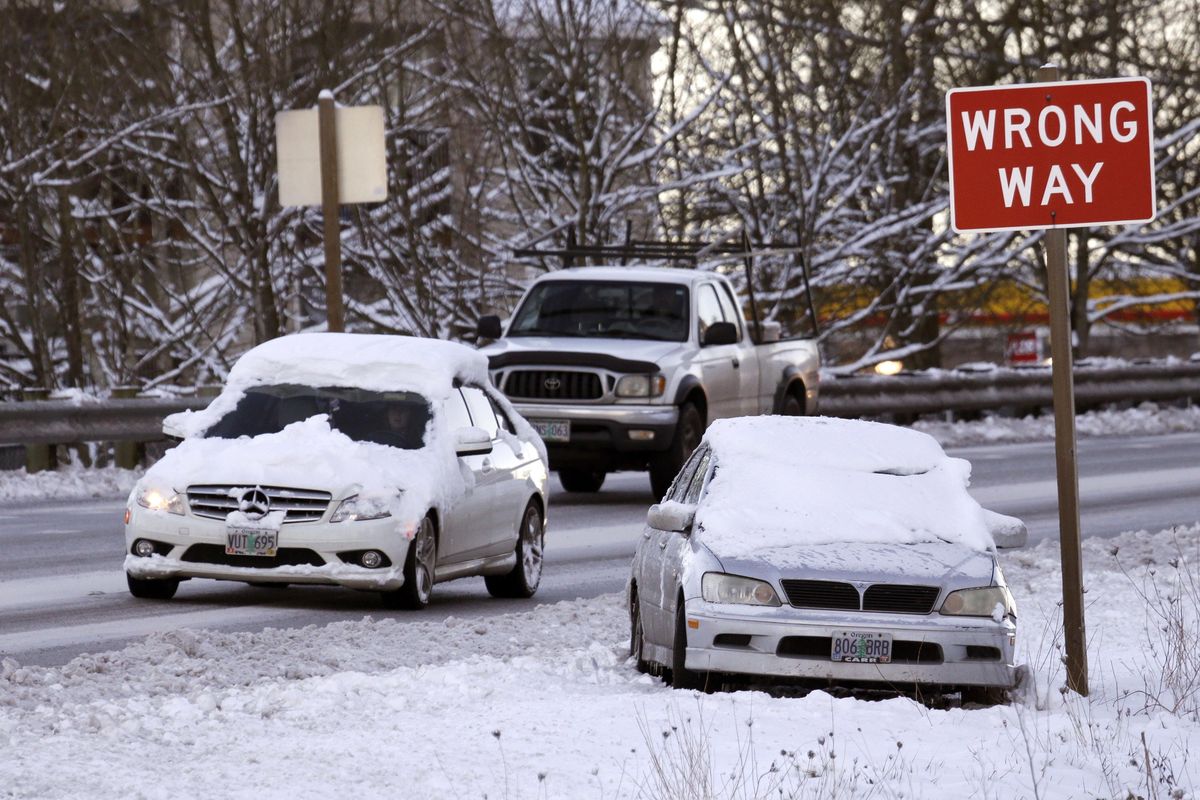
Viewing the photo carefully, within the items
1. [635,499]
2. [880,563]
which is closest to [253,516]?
[880,563]

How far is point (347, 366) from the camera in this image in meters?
13.0

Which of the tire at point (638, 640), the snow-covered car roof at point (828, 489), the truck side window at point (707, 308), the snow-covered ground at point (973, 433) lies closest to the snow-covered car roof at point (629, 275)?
the truck side window at point (707, 308)

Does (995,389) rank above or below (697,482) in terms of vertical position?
below

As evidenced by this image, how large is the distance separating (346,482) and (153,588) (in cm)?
144

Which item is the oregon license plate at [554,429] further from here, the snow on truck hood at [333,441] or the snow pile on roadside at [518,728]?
the snow pile on roadside at [518,728]

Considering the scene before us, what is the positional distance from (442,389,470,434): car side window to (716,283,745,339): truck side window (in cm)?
715

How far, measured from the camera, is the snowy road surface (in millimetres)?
11406

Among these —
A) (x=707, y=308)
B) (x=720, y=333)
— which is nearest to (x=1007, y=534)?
(x=720, y=333)

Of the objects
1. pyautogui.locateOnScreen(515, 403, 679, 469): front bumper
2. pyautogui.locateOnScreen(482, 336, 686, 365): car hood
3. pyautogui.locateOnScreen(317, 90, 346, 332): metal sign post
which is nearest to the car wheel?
pyautogui.locateOnScreen(317, 90, 346, 332): metal sign post

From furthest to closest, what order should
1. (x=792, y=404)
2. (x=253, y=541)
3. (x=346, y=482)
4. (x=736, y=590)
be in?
1. (x=792, y=404)
2. (x=346, y=482)
3. (x=253, y=541)
4. (x=736, y=590)

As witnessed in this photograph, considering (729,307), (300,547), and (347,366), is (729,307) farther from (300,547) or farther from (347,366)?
(300,547)

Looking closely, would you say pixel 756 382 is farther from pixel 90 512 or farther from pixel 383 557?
pixel 383 557

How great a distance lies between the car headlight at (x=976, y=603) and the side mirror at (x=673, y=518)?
48.4 inches

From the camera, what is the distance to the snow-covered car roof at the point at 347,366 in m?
13.0
